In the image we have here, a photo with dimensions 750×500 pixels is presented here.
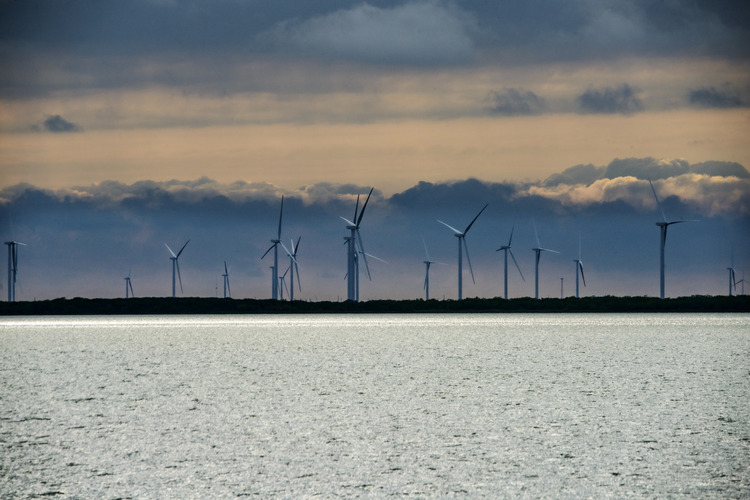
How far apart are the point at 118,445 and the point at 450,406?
4.88 metres

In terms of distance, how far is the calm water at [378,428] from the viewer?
8.34 meters

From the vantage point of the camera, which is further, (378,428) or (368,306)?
(368,306)

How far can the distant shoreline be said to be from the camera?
8968 cm

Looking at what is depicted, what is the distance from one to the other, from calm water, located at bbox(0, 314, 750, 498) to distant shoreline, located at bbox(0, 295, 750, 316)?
6976 cm

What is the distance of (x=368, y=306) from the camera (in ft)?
310

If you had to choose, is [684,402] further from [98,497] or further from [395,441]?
[98,497]

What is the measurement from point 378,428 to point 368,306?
8331 centimetres

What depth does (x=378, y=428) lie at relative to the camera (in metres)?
11.3

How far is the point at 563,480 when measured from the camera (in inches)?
329

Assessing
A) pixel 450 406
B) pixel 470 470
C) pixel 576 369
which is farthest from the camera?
pixel 576 369

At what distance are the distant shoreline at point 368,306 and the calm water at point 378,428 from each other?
69757 millimetres

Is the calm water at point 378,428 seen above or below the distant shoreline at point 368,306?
below

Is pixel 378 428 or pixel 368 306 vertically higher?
pixel 368 306

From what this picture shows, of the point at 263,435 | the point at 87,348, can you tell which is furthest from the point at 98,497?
the point at 87,348
